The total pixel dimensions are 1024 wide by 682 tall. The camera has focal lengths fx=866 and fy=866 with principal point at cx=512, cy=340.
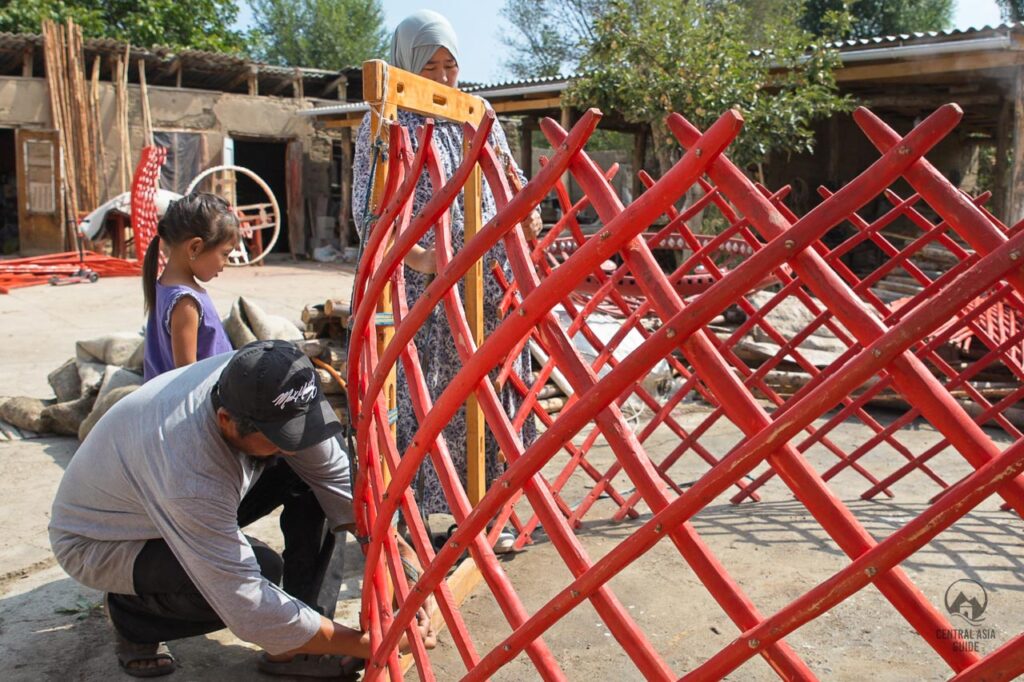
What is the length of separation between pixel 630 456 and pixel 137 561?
47.4 inches

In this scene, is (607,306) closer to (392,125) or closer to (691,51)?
(691,51)

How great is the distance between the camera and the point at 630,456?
3.98ft

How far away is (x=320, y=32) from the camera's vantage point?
29.6 meters

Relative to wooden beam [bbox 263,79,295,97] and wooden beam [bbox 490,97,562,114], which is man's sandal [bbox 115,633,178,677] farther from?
wooden beam [bbox 263,79,295,97]

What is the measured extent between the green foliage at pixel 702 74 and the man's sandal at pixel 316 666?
21.8 ft

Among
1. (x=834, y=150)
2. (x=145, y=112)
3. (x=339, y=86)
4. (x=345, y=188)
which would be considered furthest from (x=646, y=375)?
(x=339, y=86)

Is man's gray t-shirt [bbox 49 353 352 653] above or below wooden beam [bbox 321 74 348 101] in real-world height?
below

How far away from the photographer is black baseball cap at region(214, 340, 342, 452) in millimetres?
1594

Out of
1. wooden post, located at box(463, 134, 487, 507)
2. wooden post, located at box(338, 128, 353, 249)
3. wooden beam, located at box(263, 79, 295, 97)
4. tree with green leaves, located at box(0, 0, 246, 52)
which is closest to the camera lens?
wooden post, located at box(463, 134, 487, 507)

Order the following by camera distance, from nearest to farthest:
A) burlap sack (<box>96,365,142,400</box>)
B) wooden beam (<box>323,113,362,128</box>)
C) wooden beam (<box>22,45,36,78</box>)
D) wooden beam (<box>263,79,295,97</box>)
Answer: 1. burlap sack (<box>96,365,142,400</box>)
2. wooden beam (<box>22,45,36,78</box>)
3. wooden beam (<box>323,113,362,128</box>)
4. wooden beam (<box>263,79,295,97</box>)

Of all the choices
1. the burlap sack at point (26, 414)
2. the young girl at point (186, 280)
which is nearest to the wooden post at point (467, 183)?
the young girl at point (186, 280)

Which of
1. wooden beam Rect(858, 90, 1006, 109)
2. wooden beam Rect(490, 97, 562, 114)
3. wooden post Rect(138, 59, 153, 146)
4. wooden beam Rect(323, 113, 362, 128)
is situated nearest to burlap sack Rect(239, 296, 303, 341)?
wooden beam Rect(490, 97, 562, 114)

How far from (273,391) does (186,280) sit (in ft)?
2.94

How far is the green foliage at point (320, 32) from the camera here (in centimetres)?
2917
